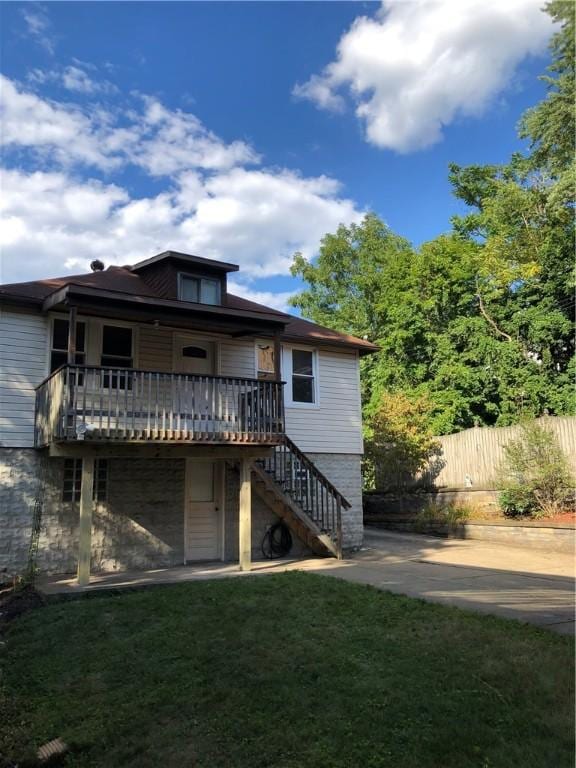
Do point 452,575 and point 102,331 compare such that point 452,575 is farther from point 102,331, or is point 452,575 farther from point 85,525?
point 102,331

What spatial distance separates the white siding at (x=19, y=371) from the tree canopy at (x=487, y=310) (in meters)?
12.1

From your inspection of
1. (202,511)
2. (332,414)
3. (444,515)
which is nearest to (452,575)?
(202,511)

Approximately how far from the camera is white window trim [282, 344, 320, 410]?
46.8 ft

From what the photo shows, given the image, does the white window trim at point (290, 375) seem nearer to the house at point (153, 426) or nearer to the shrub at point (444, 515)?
the house at point (153, 426)

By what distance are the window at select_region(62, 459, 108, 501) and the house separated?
3 cm

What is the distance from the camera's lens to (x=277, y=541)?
44.1 feet

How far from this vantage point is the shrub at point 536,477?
47.0 feet

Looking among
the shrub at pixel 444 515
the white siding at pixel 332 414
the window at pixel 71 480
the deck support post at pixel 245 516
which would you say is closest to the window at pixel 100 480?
the window at pixel 71 480

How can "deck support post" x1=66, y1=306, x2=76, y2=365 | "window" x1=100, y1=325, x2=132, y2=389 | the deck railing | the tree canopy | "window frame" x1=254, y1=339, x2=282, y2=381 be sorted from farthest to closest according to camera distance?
the tree canopy
"window frame" x1=254, y1=339, x2=282, y2=381
"window" x1=100, y1=325, x2=132, y2=389
"deck support post" x1=66, y1=306, x2=76, y2=365
the deck railing

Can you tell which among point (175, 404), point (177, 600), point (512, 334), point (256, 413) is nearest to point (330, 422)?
point (256, 413)

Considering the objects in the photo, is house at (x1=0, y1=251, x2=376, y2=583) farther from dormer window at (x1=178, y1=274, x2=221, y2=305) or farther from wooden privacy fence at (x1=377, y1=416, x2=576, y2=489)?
wooden privacy fence at (x1=377, y1=416, x2=576, y2=489)

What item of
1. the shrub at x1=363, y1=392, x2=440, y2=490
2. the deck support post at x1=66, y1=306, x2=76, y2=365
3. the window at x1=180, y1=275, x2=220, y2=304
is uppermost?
the window at x1=180, y1=275, x2=220, y2=304

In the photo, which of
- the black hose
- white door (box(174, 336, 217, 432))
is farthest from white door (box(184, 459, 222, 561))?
white door (box(174, 336, 217, 432))

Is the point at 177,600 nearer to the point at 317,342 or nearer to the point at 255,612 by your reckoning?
the point at 255,612
